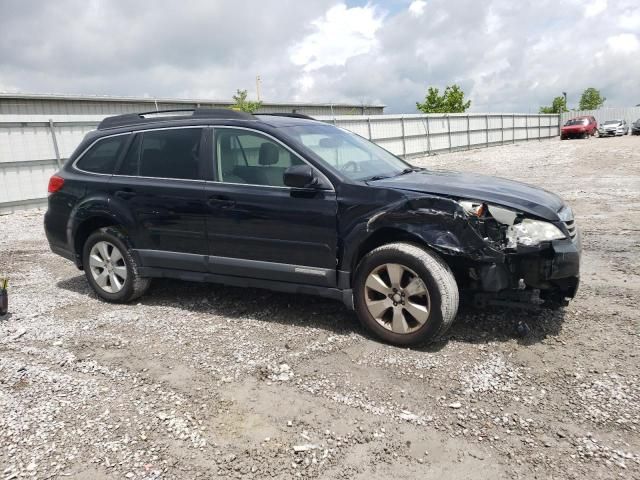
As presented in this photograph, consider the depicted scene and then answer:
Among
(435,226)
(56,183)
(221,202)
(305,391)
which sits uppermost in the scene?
(56,183)

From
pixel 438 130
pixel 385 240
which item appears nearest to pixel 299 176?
pixel 385 240

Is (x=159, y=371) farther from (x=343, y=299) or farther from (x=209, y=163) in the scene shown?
(x=209, y=163)

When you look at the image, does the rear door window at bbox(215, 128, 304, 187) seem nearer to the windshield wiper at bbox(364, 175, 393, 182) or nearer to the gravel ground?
the windshield wiper at bbox(364, 175, 393, 182)

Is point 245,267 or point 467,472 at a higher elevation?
point 245,267

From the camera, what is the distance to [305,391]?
337 centimetres

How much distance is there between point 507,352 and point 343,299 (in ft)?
4.12

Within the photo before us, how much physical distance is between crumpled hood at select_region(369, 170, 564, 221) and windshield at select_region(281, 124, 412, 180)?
8.1 inches

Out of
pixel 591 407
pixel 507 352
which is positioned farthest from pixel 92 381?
pixel 591 407

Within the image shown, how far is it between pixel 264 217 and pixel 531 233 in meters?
2.03

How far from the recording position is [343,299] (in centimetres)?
411

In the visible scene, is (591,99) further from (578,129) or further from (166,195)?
(166,195)

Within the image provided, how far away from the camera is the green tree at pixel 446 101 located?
4806cm

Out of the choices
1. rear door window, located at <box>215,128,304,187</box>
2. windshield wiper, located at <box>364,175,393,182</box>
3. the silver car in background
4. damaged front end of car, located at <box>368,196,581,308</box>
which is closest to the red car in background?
Answer: the silver car in background

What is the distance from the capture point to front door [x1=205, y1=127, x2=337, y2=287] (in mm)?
4129
